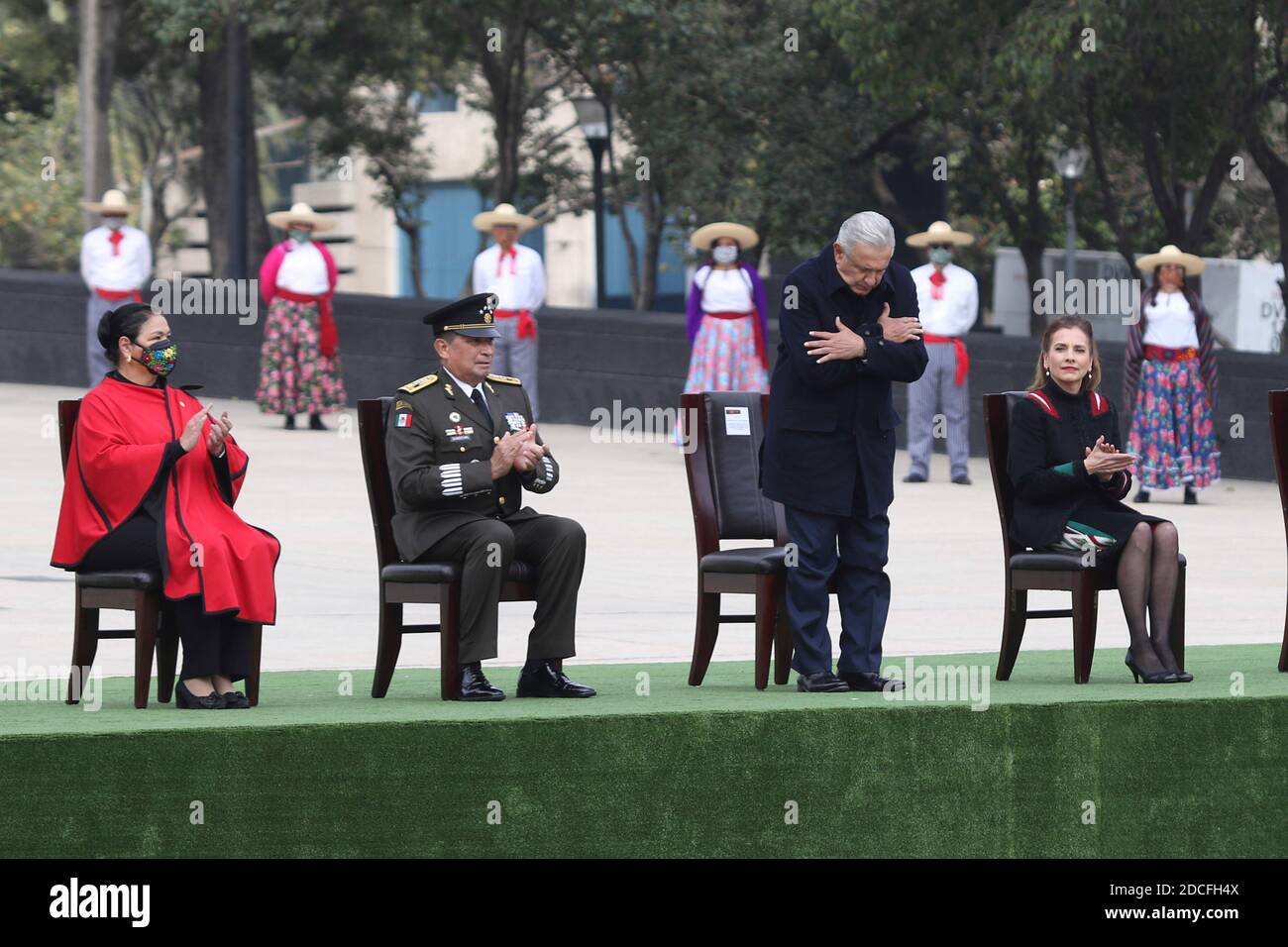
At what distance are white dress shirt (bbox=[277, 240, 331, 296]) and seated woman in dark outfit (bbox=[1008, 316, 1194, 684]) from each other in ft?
41.3

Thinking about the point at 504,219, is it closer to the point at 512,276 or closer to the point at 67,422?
the point at 512,276

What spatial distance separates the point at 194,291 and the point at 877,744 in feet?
58.2

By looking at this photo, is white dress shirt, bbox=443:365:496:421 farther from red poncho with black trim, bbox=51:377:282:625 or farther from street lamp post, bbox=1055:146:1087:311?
street lamp post, bbox=1055:146:1087:311

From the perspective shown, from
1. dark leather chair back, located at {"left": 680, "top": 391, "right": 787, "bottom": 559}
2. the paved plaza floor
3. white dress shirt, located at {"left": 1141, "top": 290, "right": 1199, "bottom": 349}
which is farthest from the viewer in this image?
white dress shirt, located at {"left": 1141, "top": 290, "right": 1199, "bottom": 349}

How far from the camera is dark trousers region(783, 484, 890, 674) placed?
8609mm

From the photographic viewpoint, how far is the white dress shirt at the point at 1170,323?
17703 millimetres

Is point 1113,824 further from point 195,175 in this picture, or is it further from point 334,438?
point 195,175

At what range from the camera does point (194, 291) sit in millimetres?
24469

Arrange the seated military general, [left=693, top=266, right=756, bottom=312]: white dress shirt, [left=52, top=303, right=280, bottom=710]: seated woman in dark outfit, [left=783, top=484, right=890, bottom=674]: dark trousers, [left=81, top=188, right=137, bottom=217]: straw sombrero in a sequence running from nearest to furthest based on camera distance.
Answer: [left=52, top=303, right=280, bottom=710]: seated woman in dark outfit
the seated military general
[left=783, top=484, right=890, bottom=674]: dark trousers
[left=693, top=266, right=756, bottom=312]: white dress shirt
[left=81, top=188, right=137, bottom=217]: straw sombrero

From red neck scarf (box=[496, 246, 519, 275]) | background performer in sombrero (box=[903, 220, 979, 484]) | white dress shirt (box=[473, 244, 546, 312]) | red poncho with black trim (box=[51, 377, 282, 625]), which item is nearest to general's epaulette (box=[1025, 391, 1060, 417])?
red poncho with black trim (box=[51, 377, 282, 625])

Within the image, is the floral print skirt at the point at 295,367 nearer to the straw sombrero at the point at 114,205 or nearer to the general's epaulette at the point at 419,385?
the straw sombrero at the point at 114,205

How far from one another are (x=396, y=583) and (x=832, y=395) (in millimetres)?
1514

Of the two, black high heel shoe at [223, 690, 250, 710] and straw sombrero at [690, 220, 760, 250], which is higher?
straw sombrero at [690, 220, 760, 250]
